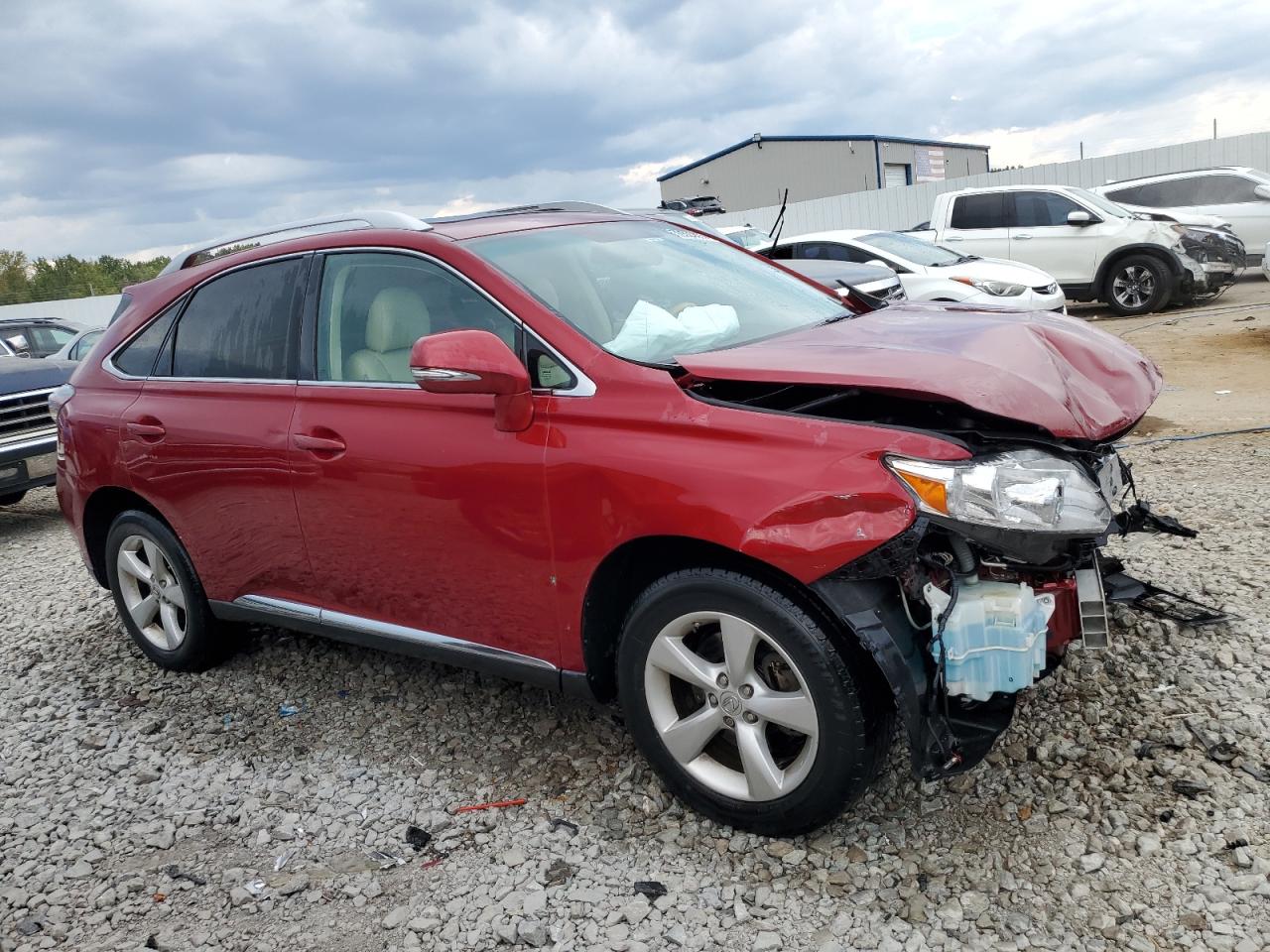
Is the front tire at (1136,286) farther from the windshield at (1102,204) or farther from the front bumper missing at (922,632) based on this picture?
the front bumper missing at (922,632)

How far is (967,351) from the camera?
285 centimetres

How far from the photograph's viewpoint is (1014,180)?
23391mm

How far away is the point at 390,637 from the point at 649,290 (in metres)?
1.50

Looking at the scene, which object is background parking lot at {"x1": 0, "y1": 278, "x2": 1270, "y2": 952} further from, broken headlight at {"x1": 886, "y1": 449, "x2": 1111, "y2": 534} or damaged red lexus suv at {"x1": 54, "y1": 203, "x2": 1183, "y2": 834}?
broken headlight at {"x1": 886, "y1": 449, "x2": 1111, "y2": 534}

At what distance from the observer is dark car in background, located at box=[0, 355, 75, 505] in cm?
779

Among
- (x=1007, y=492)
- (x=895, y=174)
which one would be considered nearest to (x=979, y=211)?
(x=1007, y=492)

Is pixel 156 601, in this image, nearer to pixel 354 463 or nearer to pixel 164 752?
pixel 164 752

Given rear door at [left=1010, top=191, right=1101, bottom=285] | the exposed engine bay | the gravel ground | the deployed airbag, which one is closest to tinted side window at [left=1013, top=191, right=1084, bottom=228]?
rear door at [left=1010, top=191, right=1101, bottom=285]

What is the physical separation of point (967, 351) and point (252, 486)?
101 inches

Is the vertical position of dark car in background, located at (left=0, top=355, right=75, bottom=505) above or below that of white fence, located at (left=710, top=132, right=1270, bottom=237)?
A: below

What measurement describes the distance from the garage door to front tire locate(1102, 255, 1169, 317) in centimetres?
2896

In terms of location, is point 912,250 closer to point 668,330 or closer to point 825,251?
point 825,251

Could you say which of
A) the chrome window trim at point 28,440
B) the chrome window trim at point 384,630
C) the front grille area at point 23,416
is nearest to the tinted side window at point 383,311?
the chrome window trim at point 384,630

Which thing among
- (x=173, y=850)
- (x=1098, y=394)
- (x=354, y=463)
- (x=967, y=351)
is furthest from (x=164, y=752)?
(x=1098, y=394)
